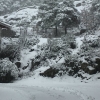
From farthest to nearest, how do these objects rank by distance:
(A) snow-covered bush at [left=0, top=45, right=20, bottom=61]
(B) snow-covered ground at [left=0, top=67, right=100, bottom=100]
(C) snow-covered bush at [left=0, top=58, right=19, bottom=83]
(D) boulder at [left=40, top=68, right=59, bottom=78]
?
1. (A) snow-covered bush at [left=0, top=45, right=20, bottom=61]
2. (D) boulder at [left=40, top=68, right=59, bottom=78]
3. (C) snow-covered bush at [left=0, top=58, right=19, bottom=83]
4. (B) snow-covered ground at [left=0, top=67, right=100, bottom=100]

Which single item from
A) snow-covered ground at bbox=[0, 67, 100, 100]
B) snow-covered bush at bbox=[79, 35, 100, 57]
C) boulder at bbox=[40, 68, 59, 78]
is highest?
snow-covered bush at bbox=[79, 35, 100, 57]

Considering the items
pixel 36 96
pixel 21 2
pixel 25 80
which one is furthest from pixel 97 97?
pixel 21 2

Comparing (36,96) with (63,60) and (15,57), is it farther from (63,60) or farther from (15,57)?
(15,57)

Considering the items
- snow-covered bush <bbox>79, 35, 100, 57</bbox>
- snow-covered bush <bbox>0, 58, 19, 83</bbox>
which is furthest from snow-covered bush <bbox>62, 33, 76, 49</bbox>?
snow-covered bush <bbox>0, 58, 19, 83</bbox>

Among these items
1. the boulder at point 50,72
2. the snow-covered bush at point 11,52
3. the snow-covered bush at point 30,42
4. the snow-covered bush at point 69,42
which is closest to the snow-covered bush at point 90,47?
the snow-covered bush at point 69,42

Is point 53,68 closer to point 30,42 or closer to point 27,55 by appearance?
point 27,55

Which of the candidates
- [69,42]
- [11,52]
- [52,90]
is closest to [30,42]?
[11,52]

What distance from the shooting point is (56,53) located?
15398 mm

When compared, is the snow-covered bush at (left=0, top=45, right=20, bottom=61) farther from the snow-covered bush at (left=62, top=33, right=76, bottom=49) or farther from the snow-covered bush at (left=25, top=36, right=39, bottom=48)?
the snow-covered bush at (left=62, top=33, right=76, bottom=49)

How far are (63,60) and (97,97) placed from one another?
19.2ft

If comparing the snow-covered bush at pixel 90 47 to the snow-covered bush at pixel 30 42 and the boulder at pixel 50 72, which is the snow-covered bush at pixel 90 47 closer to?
the boulder at pixel 50 72

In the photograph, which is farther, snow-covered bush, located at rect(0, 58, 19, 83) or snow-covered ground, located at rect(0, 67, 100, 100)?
snow-covered bush, located at rect(0, 58, 19, 83)

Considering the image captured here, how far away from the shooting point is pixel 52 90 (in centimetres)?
991

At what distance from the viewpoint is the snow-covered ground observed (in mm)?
7820
